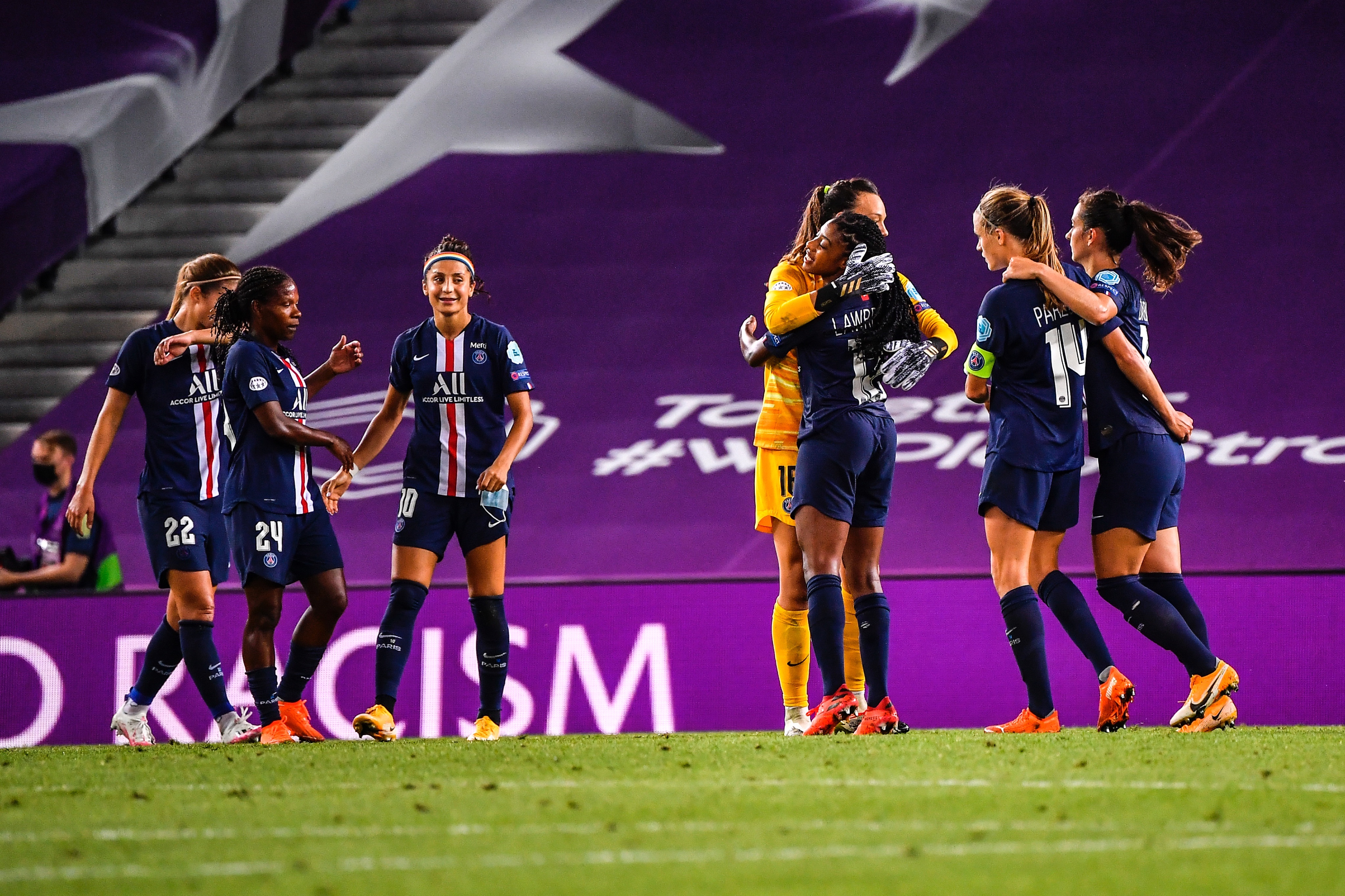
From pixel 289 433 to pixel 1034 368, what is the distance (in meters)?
2.50

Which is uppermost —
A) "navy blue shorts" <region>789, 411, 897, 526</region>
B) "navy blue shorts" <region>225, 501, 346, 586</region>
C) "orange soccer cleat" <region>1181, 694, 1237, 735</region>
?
"navy blue shorts" <region>789, 411, 897, 526</region>

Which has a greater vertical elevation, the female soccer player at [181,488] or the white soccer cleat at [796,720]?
the female soccer player at [181,488]

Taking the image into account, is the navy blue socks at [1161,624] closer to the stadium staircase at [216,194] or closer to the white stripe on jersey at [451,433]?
the white stripe on jersey at [451,433]

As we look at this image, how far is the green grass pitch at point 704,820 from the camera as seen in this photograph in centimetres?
256

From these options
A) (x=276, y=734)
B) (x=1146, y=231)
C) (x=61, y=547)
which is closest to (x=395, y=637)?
(x=276, y=734)

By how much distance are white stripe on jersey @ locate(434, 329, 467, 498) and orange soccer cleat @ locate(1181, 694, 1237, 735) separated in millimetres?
2524

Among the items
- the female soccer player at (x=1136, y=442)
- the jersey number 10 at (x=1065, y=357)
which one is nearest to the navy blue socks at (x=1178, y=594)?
the female soccer player at (x=1136, y=442)

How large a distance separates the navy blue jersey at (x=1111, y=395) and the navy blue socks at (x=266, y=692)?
2892 millimetres

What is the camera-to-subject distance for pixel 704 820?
3.17 m

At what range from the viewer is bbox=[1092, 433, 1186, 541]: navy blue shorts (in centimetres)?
510

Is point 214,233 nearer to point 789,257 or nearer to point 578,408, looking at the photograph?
point 578,408

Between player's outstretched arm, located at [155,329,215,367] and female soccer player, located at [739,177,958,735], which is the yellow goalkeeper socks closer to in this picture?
female soccer player, located at [739,177,958,735]

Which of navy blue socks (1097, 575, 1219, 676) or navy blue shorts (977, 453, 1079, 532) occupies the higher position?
navy blue shorts (977, 453, 1079, 532)

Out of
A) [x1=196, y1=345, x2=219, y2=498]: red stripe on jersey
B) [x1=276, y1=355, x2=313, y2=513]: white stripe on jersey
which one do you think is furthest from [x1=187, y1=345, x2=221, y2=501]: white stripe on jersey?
[x1=276, y1=355, x2=313, y2=513]: white stripe on jersey
